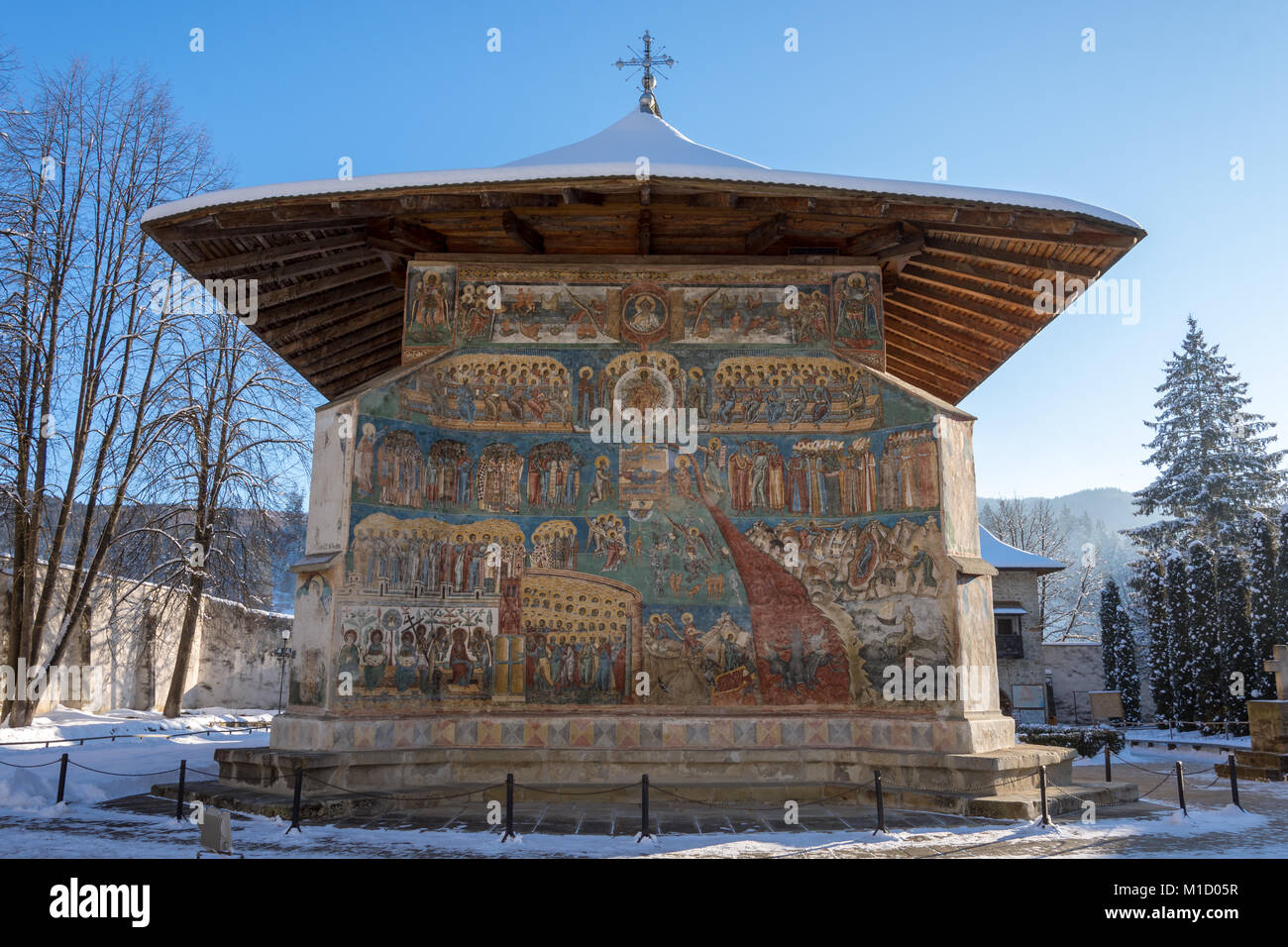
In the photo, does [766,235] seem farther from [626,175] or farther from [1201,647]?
[1201,647]

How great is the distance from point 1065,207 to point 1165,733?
74.4 ft

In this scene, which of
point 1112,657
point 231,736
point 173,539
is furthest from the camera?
point 1112,657

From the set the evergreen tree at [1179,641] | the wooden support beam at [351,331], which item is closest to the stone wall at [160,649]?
the wooden support beam at [351,331]

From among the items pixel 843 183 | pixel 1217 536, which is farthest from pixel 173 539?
pixel 1217 536

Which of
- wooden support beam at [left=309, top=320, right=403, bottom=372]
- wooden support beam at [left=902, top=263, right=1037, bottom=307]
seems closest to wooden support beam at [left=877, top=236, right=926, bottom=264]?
wooden support beam at [left=902, top=263, right=1037, bottom=307]

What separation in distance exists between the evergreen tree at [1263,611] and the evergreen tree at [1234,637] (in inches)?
4.0

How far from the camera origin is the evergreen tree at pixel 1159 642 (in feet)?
96.5

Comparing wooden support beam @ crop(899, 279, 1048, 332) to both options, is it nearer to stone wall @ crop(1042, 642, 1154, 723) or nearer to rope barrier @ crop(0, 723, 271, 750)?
rope barrier @ crop(0, 723, 271, 750)

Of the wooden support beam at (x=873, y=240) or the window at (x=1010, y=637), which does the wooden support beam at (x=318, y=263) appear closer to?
the wooden support beam at (x=873, y=240)

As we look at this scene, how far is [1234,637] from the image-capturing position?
88.2 feet

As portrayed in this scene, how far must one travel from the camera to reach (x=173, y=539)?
870 inches

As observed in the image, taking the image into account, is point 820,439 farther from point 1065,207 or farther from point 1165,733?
point 1165,733

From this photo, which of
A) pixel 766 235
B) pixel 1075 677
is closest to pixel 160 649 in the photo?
pixel 766 235

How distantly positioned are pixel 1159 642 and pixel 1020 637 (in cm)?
443
